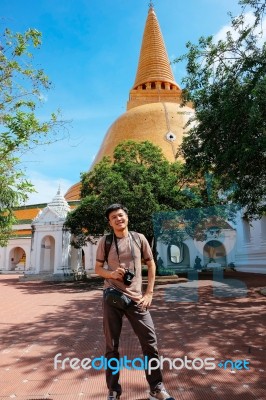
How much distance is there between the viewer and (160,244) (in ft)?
77.6

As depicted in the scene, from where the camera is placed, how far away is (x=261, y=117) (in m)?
6.98

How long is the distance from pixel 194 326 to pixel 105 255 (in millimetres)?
3907

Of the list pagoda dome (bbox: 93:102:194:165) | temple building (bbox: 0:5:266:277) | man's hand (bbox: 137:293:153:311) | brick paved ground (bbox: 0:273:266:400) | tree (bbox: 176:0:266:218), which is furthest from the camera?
pagoda dome (bbox: 93:102:194:165)

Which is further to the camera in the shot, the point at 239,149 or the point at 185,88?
the point at 185,88

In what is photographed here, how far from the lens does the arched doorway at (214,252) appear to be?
24.6m

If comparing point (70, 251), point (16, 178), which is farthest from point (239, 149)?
point (70, 251)

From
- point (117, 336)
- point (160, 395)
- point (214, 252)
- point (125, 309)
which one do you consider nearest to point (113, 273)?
point (125, 309)

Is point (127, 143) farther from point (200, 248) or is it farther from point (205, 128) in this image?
point (200, 248)

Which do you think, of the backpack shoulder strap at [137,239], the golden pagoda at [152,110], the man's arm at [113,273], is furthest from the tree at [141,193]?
the man's arm at [113,273]

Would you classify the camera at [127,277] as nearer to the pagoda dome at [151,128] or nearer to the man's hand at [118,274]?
the man's hand at [118,274]

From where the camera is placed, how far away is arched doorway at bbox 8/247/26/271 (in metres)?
29.1

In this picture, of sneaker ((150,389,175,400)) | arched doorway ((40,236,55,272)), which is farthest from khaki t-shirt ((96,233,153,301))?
arched doorway ((40,236,55,272))

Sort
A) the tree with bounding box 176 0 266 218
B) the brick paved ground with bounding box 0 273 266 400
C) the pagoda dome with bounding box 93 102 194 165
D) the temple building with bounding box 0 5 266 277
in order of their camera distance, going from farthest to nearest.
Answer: the pagoda dome with bounding box 93 102 194 165
the temple building with bounding box 0 5 266 277
the tree with bounding box 176 0 266 218
the brick paved ground with bounding box 0 273 266 400

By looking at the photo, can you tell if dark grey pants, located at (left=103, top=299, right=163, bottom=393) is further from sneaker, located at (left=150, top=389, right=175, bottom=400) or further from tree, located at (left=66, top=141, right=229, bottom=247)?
tree, located at (left=66, top=141, right=229, bottom=247)
